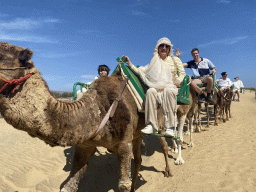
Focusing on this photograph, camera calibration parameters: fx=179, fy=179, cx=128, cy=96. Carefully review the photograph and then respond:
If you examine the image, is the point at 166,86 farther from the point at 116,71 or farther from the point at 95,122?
the point at 95,122

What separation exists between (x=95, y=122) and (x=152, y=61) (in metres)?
1.61

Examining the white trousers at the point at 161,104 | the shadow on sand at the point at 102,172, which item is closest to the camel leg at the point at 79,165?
the white trousers at the point at 161,104

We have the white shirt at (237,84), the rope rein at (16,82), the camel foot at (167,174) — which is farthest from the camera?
the white shirt at (237,84)

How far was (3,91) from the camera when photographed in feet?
5.94

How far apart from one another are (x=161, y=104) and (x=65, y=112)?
153 cm

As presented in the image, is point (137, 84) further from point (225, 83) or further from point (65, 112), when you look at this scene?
point (225, 83)

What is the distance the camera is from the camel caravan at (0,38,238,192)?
5.99ft

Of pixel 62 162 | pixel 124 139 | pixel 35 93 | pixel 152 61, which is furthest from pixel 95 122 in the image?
pixel 62 162

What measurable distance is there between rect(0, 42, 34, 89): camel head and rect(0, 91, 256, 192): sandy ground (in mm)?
3424

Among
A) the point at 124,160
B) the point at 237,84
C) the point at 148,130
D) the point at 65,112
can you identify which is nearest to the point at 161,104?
the point at 148,130

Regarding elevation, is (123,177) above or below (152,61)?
below

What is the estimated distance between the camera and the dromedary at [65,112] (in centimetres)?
181

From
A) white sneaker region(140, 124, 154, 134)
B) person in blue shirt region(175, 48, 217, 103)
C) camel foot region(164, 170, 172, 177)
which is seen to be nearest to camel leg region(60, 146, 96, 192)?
white sneaker region(140, 124, 154, 134)

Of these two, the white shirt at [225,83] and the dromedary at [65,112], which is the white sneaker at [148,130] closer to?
the dromedary at [65,112]
